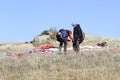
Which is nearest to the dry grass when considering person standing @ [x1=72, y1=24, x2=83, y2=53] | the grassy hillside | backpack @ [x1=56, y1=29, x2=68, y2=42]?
the grassy hillside

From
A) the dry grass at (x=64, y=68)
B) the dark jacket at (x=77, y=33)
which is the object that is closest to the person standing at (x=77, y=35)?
the dark jacket at (x=77, y=33)

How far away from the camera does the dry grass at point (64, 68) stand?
14680mm

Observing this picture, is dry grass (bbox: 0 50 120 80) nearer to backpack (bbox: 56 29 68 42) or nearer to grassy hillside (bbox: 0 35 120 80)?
grassy hillside (bbox: 0 35 120 80)

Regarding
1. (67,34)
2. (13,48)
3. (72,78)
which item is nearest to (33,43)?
(13,48)

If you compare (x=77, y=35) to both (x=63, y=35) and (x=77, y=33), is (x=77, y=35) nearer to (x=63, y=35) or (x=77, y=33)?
(x=77, y=33)

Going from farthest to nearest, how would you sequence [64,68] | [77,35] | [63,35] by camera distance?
[63,35], [77,35], [64,68]

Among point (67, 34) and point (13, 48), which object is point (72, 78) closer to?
point (67, 34)

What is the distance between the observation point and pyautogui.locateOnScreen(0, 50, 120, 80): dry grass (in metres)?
14.7

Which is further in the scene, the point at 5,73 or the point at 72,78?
the point at 5,73

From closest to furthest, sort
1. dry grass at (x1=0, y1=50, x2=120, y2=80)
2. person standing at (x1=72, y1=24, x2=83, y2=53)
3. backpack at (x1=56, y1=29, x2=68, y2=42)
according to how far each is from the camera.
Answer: dry grass at (x1=0, y1=50, x2=120, y2=80) < person standing at (x1=72, y1=24, x2=83, y2=53) < backpack at (x1=56, y1=29, x2=68, y2=42)

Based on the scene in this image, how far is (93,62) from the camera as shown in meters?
17.3

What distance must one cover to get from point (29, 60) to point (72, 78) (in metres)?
4.78

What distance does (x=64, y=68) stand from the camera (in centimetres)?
1655

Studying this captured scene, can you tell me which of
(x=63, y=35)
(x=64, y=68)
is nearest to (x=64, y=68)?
(x=64, y=68)
